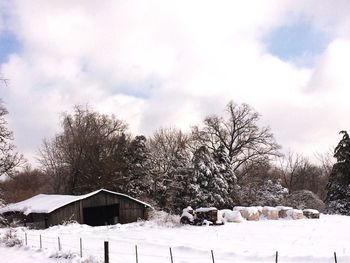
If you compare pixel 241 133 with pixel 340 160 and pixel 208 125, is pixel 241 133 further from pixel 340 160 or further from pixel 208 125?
pixel 340 160

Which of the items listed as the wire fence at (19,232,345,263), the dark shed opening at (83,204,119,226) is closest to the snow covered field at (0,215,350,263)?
the wire fence at (19,232,345,263)

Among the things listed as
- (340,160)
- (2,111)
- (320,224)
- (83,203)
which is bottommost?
(320,224)

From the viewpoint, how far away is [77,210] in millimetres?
39750

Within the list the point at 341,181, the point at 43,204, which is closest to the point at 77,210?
the point at 43,204

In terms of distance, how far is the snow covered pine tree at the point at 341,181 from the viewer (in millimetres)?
47719

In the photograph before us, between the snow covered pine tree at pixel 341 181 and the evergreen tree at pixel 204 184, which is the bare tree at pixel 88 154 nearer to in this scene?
the evergreen tree at pixel 204 184

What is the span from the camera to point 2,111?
32.3 m

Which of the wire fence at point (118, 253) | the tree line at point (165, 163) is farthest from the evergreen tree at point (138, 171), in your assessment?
the wire fence at point (118, 253)

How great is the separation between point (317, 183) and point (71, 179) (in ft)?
151

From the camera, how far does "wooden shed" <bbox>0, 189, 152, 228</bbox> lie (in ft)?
125

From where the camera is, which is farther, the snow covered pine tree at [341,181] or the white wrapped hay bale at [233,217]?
the snow covered pine tree at [341,181]

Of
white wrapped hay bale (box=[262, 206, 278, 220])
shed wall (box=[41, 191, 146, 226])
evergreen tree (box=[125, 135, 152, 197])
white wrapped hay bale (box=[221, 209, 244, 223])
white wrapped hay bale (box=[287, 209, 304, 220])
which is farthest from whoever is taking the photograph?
evergreen tree (box=[125, 135, 152, 197])

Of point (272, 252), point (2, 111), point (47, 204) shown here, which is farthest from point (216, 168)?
point (272, 252)

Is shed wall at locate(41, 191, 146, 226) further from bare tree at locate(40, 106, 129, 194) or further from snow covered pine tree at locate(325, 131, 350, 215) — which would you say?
snow covered pine tree at locate(325, 131, 350, 215)
